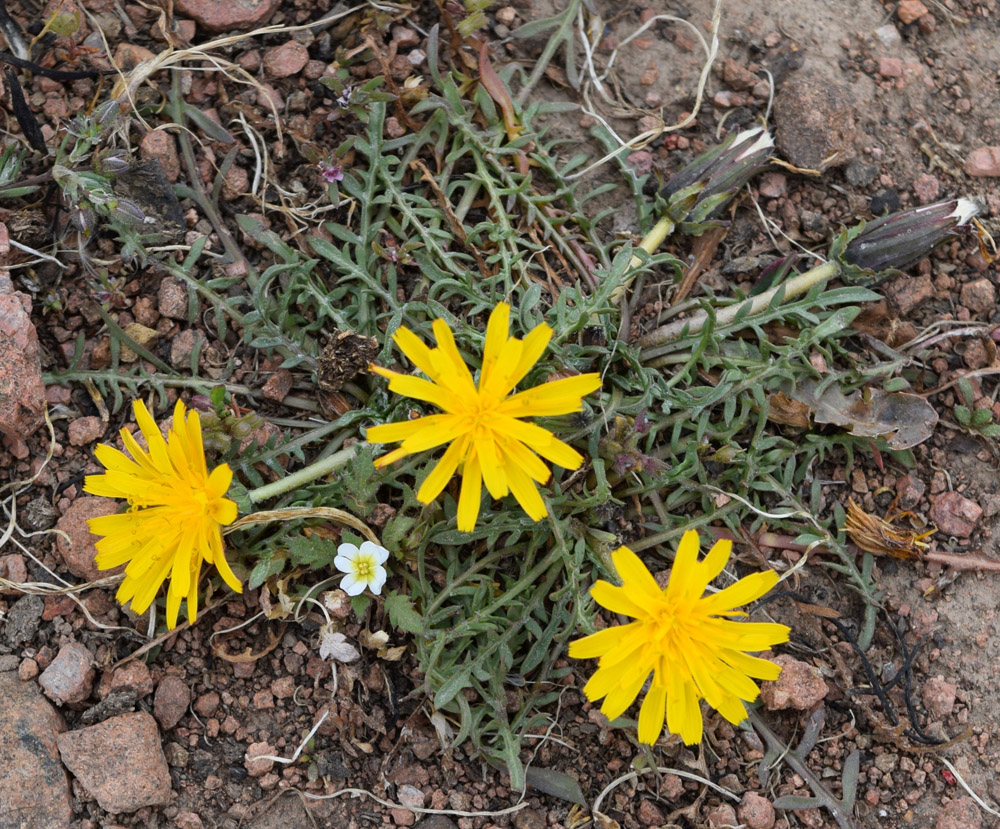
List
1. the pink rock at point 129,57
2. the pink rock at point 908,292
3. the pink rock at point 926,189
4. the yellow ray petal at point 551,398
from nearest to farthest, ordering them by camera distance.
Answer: the yellow ray petal at point 551,398, the pink rock at point 129,57, the pink rock at point 908,292, the pink rock at point 926,189

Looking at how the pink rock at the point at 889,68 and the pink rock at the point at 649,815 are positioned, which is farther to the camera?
the pink rock at the point at 889,68

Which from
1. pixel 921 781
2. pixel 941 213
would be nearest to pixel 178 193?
pixel 941 213

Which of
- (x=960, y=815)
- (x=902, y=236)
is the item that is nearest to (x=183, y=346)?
(x=902, y=236)

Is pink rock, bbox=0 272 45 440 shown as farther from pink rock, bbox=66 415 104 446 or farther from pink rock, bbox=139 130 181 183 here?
pink rock, bbox=139 130 181 183

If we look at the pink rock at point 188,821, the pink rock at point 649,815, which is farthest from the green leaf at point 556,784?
the pink rock at point 188,821

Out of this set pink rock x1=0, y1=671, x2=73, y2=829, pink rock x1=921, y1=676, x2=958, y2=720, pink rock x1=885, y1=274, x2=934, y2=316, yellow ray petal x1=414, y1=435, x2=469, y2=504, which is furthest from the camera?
pink rock x1=885, y1=274, x2=934, y2=316

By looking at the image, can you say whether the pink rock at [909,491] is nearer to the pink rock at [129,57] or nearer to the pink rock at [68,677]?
the pink rock at [68,677]

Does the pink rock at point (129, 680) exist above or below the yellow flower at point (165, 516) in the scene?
below

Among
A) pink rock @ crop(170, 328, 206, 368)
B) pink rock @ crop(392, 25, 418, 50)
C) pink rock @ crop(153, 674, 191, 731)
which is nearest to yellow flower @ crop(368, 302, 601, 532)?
pink rock @ crop(170, 328, 206, 368)
